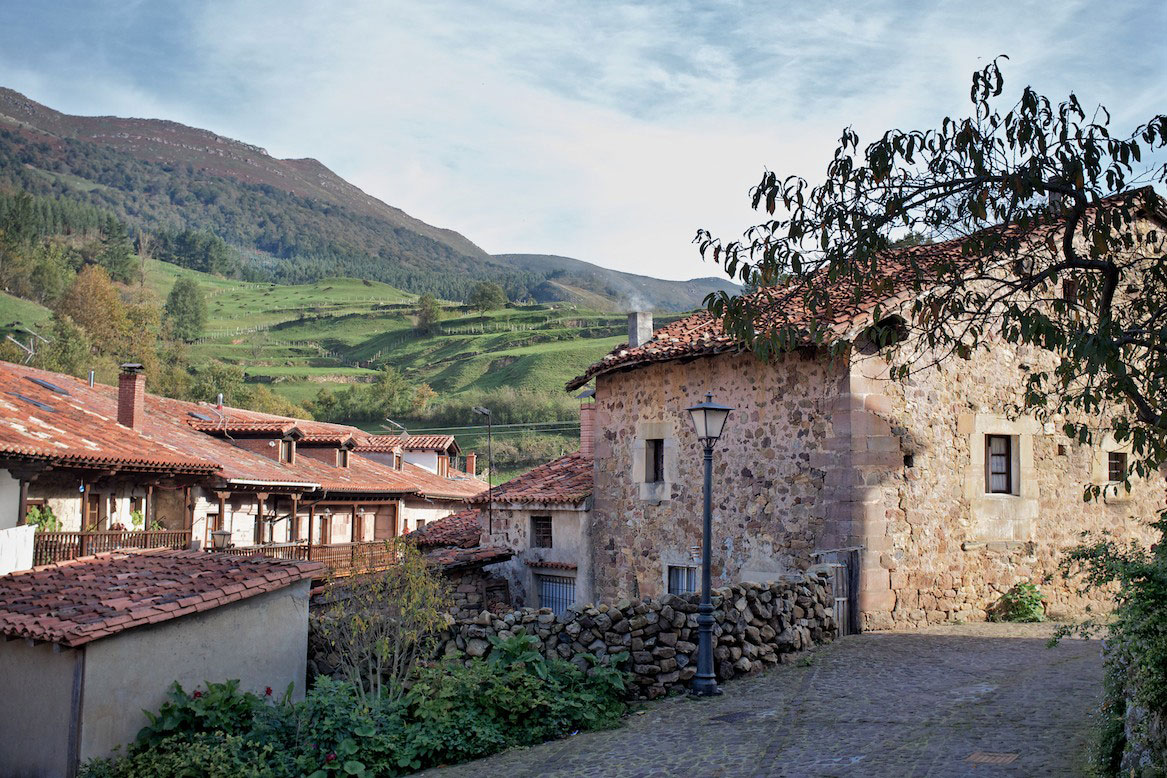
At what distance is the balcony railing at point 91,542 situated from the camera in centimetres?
1625

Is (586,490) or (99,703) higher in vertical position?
(586,490)

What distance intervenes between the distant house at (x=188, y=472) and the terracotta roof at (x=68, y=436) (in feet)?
0.14

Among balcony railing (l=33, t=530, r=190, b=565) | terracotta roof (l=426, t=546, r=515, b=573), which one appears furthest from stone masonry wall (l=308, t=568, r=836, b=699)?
terracotta roof (l=426, t=546, r=515, b=573)

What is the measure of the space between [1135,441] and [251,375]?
8548cm

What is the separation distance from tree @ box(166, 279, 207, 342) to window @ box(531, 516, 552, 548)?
88.8m

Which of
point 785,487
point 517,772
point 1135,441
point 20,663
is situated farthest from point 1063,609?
point 20,663

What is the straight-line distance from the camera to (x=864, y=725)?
9.36m

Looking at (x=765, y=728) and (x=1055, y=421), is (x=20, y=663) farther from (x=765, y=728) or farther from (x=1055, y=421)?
(x=1055, y=421)

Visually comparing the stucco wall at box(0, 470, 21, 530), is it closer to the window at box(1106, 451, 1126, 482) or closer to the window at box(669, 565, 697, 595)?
the window at box(669, 565, 697, 595)

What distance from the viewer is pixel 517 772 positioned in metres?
9.34

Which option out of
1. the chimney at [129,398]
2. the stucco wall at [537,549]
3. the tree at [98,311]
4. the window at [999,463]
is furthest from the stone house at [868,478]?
the tree at [98,311]

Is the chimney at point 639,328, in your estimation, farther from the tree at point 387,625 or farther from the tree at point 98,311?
the tree at point 98,311

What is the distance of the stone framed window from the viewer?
54.6 feet

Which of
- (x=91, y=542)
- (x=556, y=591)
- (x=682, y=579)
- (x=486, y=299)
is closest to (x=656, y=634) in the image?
(x=682, y=579)
